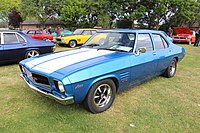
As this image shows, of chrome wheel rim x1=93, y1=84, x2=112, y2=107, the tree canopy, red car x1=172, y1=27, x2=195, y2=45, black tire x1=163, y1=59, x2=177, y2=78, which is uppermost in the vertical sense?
the tree canopy

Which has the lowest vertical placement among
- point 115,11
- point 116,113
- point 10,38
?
point 116,113

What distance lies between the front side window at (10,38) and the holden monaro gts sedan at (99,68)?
10.2 feet

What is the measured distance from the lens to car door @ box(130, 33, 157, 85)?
3.52 metres

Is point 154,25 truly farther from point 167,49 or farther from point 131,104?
point 131,104

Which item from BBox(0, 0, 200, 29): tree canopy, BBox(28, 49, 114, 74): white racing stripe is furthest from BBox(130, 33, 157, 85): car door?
BBox(0, 0, 200, 29): tree canopy

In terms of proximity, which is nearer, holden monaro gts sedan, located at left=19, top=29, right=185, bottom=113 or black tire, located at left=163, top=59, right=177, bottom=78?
holden monaro gts sedan, located at left=19, top=29, right=185, bottom=113

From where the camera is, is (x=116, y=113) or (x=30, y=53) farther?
(x=30, y=53)

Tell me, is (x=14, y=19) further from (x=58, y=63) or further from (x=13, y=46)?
(x=58, y=63)

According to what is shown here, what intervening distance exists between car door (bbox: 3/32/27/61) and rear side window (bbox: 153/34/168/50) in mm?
4706

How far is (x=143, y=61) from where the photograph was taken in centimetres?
368

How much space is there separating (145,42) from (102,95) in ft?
5.79

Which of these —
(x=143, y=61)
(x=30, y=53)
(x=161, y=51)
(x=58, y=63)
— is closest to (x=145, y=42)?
(x=143, y=61)

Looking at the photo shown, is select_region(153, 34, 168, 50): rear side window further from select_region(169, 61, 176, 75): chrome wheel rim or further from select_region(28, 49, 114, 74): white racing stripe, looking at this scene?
select_region(28, 49, 114, 74): white racing stripe

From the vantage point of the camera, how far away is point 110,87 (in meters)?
3.16
